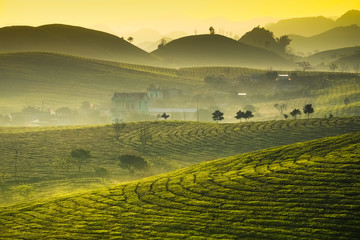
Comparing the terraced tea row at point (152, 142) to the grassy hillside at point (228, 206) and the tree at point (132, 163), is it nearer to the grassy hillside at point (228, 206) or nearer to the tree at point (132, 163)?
the tree at point (132, 163)

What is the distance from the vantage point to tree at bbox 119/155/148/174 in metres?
108

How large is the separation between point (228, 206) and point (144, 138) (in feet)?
249

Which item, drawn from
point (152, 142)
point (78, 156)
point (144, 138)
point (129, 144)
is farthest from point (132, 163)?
point (144, 138)

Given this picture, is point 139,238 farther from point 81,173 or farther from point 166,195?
point 81,173

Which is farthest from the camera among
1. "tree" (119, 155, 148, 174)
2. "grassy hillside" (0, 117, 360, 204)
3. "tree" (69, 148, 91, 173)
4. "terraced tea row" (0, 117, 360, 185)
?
"terraced tea row" (0, 117, 360, 185)

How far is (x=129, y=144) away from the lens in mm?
132000

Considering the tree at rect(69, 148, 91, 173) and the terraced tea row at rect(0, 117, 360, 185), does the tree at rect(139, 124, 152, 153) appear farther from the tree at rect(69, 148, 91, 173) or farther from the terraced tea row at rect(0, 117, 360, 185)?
the tree at rect(69, 148, 91, 173)

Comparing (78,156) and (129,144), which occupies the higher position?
(129,144)

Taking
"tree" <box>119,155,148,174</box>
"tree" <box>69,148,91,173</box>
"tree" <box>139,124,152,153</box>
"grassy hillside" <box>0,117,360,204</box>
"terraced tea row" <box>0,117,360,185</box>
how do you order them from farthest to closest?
"tree" <box>139,124,152,153</box>, "terraced tea row" <box>0,117,360,185</box>, "tree" <box>69,148,91,173</box>, "tree" <box>119,155,148,174</box>, "grassy hillside" <box>0,117,360,204</box>

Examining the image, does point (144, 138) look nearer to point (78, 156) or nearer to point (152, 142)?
point (152, 142)

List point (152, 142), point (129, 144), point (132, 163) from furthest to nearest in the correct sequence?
point (152, 142), point (129, 144), point (132, 163)

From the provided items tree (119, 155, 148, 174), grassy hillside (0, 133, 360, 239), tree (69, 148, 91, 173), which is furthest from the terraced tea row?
grassy hillside (0, 133, 360, 239)

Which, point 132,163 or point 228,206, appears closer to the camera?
point 228,206

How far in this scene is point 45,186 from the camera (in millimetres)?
98125
